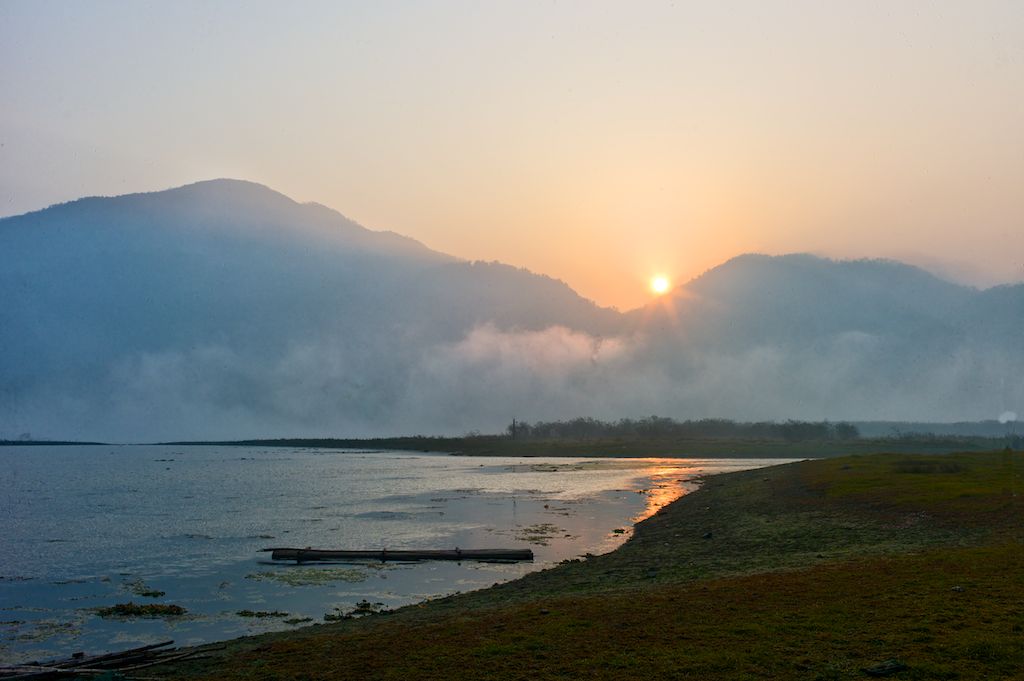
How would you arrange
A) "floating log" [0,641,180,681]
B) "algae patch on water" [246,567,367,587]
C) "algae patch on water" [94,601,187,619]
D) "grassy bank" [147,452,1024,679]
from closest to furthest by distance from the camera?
"grassy bank" [147,452,1024,679] → "floating log" [0,641,180,681] → "algae patch on water" [94,601,187,619] → "algae patch on water" [246,567,367,587]

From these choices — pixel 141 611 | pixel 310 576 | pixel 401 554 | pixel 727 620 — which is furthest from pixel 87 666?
pixel 401 554

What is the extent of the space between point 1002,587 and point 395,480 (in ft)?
437

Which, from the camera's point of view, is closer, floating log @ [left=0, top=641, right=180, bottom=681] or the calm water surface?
floating log @ [left=0, top=641, right=180, bottom=681]

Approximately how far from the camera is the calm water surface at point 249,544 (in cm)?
3519

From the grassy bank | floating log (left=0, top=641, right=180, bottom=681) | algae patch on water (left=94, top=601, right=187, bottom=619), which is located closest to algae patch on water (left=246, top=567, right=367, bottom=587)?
algae patch on water (left=94, top=601, right=187, bottom=619)

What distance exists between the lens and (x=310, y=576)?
4591 centimetres

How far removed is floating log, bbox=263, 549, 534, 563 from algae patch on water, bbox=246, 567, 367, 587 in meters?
2.68

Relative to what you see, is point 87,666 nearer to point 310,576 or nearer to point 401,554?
point 310,576

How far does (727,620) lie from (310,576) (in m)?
28.6

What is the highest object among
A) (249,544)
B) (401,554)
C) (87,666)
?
(87,666)

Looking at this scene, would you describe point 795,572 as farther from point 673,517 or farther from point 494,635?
point 673,517

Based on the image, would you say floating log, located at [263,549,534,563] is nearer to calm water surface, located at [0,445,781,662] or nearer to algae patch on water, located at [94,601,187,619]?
calm water surface, located at [0,445,781,662]

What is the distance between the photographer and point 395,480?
152 meters

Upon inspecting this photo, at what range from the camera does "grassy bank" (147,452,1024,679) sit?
19797 millimetres
